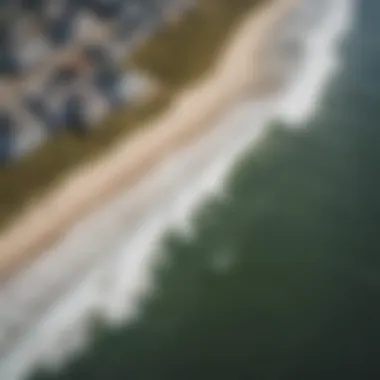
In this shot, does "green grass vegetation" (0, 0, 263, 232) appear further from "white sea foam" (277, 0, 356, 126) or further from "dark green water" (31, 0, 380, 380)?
"dark green water" (31, 0, 380, 380)

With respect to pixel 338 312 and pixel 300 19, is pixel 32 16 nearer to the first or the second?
pixel 300 19

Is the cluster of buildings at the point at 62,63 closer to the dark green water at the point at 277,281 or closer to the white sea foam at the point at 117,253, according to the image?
the white sea foam at the point at 117,253

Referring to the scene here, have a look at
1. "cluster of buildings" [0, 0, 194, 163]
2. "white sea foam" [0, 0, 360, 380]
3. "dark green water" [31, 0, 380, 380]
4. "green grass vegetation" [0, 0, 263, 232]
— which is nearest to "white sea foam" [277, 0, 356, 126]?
"white sea foam" [0, 0, 360, 380]

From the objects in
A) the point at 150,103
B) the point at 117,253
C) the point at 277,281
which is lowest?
the point at 277,281

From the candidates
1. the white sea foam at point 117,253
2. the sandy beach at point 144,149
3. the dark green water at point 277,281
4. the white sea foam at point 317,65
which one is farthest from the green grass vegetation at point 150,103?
the dark green water at point 277,281

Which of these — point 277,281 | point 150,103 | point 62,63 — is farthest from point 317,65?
point 277,281

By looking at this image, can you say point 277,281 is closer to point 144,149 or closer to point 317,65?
point 144,149
